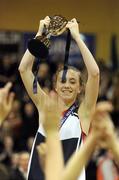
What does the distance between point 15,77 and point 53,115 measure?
246 inches

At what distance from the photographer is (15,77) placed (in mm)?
9016

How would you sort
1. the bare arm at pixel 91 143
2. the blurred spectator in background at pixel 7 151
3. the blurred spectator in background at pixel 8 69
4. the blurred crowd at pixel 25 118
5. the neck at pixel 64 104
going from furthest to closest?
the blurred spectator in background at pixel 8 69 < the blurred spectator in background at pixel 7 151 < the blurred crowd at pixel 25 118 < the neck at pixel 64 104 < the bare arm at pixel 91 143

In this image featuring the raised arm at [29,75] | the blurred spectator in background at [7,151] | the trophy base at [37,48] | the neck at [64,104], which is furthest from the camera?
the blurred spectator in background at [7,151]

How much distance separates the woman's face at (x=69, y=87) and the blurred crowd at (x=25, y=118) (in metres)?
2.06

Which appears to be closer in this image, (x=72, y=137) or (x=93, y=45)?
(x=72, y=137)

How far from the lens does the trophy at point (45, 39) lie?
439 cm

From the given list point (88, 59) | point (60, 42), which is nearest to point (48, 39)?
point (88, 59)

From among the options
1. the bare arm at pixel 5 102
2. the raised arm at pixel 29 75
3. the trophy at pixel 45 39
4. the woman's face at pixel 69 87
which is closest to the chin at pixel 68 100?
the woman's face at pixel 69 87

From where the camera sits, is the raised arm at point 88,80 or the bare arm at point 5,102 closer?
the bare arm at point 5,102

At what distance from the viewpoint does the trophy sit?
4.39 meters

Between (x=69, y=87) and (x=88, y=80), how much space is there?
136 millimetres

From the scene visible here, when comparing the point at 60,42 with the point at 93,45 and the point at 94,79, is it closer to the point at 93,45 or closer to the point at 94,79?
the point at 93,45

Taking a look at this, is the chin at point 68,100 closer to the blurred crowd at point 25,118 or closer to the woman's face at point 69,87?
the woman's face at point 69,87

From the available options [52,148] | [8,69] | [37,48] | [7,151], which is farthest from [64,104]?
[8,69]
